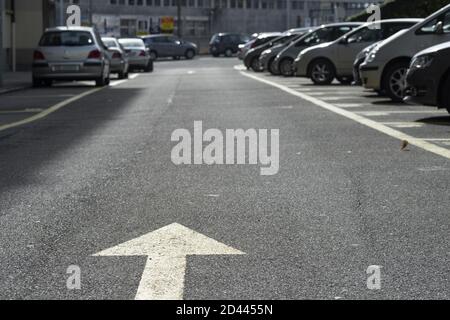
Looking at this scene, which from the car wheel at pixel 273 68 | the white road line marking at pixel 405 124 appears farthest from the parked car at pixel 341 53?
the white road line marking at pixel 405 124

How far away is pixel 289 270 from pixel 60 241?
156cm

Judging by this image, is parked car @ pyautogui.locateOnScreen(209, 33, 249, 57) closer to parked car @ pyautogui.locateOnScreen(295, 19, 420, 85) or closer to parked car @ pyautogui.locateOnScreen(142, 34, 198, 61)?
parked car @ pyautogui.locateOnScreen(142, 34, 198, 61)

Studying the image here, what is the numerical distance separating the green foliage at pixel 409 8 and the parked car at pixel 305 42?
5.20 m

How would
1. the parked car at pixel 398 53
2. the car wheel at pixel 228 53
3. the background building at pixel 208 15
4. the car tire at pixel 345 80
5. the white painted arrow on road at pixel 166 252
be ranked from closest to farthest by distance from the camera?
the white painted arrow on road at pixel 166 252
the parked car at pixel 398 53
the car tire at pixel 345 80
the car wheel at pixel 228 53
the background building at pixel 208 15

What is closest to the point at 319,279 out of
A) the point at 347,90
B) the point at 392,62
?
the point at 392,62

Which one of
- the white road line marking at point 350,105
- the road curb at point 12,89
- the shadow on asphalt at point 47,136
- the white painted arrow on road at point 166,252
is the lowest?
the white painted arrow on road at point 166,252

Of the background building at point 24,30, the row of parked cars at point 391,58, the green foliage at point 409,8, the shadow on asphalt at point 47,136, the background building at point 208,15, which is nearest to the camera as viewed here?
the shadow on asphalt at point 47,136

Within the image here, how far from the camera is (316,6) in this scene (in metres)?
126

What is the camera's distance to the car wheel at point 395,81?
718 inches

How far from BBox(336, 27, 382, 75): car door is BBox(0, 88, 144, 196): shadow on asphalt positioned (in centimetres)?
689

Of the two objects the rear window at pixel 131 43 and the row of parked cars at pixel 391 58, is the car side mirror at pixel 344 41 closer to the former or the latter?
the row of parked cars at pixel 391 58

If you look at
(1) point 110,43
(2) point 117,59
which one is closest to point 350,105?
(2) point 117,59

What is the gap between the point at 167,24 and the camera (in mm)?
107688

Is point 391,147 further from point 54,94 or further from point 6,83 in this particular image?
point 6,83
